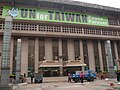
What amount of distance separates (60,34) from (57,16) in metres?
4.81

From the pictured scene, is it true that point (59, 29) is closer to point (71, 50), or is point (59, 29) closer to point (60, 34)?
point (60, 34)

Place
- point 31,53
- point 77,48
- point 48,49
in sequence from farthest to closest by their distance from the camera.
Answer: point 77,48
point 48,49
point 31,53

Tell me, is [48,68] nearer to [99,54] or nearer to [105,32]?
[99,54]

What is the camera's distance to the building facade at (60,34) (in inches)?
1505

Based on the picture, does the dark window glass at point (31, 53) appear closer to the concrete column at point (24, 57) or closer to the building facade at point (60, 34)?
the building facade at point (60, 34)

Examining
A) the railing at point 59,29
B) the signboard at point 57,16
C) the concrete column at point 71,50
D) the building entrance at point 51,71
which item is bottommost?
the building entrance at point 51,71

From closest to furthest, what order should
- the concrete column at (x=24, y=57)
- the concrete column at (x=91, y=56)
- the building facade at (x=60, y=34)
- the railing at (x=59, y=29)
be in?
the concrete column at (x=24, y=57)
the railing at (x=59, y=29)
the building facade at (x=60, y=34)
the concrete column at (x=91, y=56)

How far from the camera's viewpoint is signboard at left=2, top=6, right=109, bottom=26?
126 feet

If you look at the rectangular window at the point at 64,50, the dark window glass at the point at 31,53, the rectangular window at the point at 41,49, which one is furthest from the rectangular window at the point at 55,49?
the dark window glass at the point at 31,53

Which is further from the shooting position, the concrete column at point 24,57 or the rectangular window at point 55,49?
the rectangular window at point 55,49

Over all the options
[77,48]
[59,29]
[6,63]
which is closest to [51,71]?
[77,48]

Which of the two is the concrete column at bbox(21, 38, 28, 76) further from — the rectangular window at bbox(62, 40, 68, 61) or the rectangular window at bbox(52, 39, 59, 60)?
the rectangular window at bbox(62, 40, 68, 61)

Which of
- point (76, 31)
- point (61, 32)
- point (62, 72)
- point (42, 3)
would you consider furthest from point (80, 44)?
point (42, 3)

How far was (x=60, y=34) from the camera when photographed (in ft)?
131
